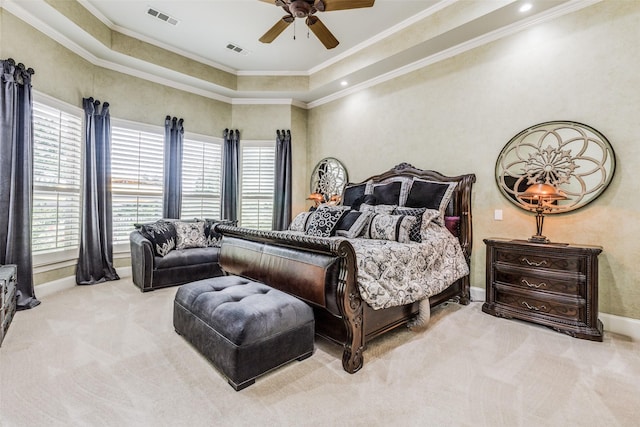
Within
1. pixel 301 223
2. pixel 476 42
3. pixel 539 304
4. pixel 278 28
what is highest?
pixel 476 42

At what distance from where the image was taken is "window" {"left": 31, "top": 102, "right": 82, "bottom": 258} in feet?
11.8

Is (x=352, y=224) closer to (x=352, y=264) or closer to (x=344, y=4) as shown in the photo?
(x=352, y=264)

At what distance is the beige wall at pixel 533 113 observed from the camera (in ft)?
9.17

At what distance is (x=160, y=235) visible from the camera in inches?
163

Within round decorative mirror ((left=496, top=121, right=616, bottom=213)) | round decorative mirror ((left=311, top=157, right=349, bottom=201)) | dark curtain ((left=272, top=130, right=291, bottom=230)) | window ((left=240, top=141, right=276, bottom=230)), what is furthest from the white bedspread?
window ((left=240, top=141, right=276, bottom=230))

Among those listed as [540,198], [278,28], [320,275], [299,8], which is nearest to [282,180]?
[278,28]

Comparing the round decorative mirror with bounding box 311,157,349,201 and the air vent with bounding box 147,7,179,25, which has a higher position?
the air vent with bounding box 147,7,179,25

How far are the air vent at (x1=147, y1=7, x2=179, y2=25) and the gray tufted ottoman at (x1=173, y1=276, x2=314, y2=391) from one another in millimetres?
3657

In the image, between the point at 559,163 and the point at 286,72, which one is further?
the point at 286,72

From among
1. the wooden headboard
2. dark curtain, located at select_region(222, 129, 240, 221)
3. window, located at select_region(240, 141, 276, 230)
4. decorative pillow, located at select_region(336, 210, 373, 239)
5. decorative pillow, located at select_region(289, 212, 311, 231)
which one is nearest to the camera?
decorative pillow, located at select_region(336, 210, 373, 239)

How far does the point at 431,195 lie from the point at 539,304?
158 cm

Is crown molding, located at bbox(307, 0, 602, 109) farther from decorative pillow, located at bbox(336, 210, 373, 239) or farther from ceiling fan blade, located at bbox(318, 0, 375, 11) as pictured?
decorative pillow, located at bbox(336, 210, 373, 239)

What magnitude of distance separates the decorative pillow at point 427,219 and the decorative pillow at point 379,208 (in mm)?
476

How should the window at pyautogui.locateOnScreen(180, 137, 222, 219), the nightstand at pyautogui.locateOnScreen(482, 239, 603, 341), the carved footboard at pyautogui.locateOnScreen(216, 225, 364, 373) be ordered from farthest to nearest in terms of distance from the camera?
the window at pyautogui.locateOnScreen(180, 137, 222, 219)
the nightstand at pyautogui.locateOnScreen(482, 239, 603, 341)
the carved footboard at pyautogui.locateOnScreen(216, 225, 364, 373)
